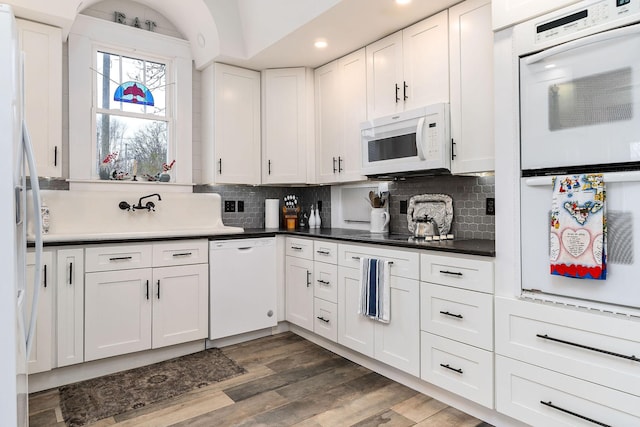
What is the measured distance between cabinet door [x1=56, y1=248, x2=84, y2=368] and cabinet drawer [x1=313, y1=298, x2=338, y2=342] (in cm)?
163

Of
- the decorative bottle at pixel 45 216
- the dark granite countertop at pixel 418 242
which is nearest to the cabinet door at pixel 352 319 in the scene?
the dark granite countertop at pixel 418 242

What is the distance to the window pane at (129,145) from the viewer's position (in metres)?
3.40

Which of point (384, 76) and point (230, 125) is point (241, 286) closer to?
point (230, 125)

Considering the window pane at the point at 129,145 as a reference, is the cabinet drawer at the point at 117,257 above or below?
below

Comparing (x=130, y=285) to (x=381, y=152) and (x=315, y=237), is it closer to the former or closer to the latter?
(x=315, y=237)

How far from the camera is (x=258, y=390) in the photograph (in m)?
2.54

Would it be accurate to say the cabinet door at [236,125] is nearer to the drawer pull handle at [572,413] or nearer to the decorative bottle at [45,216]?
the decorative bottle at [45,216]

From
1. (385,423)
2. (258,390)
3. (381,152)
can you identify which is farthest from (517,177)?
(258,390)

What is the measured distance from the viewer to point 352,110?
137 inches

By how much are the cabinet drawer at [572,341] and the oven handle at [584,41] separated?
1.13m

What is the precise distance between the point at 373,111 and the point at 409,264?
1.36 metres

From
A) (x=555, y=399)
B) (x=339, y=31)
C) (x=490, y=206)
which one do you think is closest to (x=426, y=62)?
(x=339, y=31)

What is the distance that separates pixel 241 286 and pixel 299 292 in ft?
1.59

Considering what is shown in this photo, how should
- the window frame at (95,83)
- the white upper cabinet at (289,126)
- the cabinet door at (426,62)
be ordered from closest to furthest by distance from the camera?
1. the cabinet door at (426,62)
2. the window frame at (95,83)
3. the white upper cabinet at (289,126)
